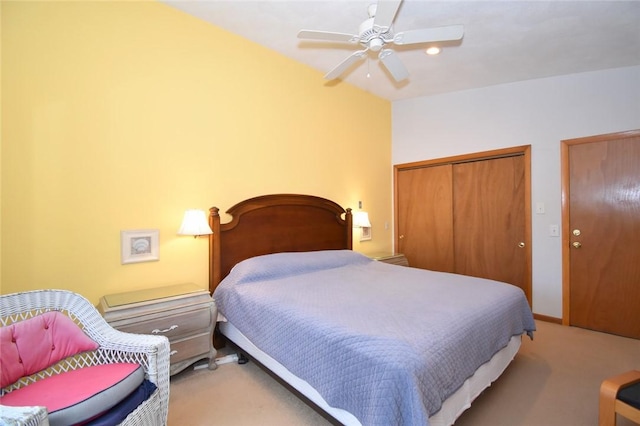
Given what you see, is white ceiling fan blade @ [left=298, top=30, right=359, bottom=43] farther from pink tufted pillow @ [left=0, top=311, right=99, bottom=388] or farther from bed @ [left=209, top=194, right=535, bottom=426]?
pink tufted pillow @ [left=0, top=311, right=99, bottom=388]

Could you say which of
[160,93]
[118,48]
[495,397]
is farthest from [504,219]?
[118,48]

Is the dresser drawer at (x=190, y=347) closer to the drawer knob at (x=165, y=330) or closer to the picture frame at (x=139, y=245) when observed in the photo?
the drawer knob at (x=165, y=330)

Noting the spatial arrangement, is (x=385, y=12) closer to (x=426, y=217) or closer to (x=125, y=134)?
(x=125, y=134)

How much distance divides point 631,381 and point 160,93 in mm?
3526

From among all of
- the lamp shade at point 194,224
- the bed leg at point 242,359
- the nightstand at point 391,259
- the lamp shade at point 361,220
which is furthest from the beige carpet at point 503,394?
the lamp shade at point 361,220

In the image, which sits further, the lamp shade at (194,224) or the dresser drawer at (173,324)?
the lamp shade at (194,224)

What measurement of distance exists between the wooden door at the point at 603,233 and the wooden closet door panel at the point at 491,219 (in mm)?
422

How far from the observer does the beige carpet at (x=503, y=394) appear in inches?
68.3

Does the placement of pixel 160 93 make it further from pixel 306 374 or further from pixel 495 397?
pixel 495 397

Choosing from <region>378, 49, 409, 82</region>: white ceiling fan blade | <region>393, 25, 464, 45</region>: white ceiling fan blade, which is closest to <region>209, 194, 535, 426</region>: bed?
<region>378, 49, 409, 82</region>: white ceiling fan blade

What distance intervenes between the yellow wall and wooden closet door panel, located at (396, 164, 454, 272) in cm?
180

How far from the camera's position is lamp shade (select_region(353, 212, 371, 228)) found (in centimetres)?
383

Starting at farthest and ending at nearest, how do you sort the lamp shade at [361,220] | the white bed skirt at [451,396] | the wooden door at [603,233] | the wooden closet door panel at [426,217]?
1. the wooden closet door panel at [426,217]
2. the lamp shade at [361,220]
3. the wooden door at [603,233]
4. the white bed skirt at [451,396]

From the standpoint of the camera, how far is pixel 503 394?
1952mm
